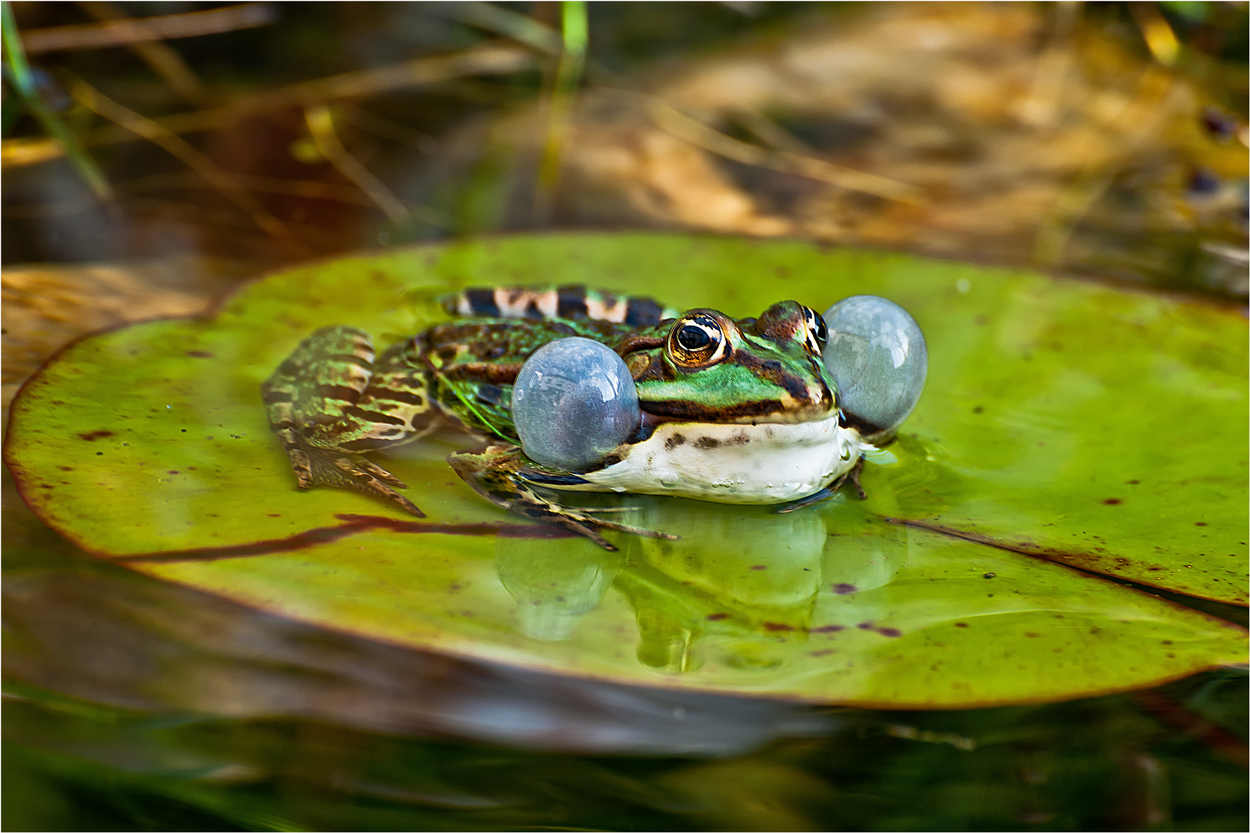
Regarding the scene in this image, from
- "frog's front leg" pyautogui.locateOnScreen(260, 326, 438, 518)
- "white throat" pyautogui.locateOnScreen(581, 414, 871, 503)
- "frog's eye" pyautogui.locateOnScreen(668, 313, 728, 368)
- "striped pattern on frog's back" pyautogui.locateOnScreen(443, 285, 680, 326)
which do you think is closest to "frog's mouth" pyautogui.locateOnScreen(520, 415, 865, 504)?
"white throat" pyautogui.locateOnScreen(581, 414, 871, 503)

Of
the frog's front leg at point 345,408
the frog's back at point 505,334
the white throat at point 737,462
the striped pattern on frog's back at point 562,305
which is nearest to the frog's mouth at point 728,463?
the white throat at point 737,462

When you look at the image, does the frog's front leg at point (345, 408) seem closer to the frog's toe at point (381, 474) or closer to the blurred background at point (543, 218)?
the frog's toe at point (381, 474)

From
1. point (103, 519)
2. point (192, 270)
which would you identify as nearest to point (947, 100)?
point (192, 270)

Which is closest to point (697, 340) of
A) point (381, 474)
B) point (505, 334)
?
point (505, 334)

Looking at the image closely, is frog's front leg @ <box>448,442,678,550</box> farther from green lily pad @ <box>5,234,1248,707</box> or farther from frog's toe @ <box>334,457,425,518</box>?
frog's toe @ <box>334,457,425,518</box>

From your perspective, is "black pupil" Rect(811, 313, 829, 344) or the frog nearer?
the frog

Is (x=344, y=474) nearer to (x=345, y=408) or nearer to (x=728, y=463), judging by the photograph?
(x=345, y=408)
